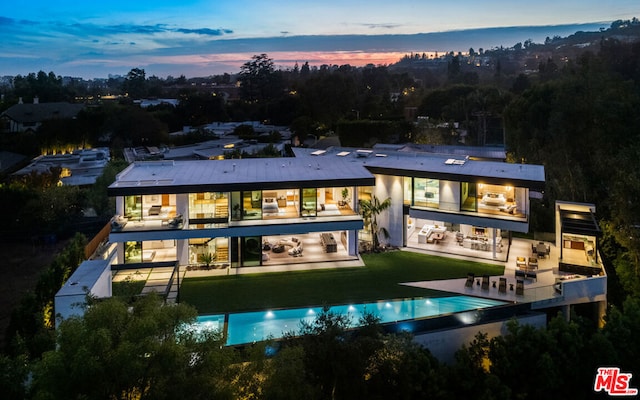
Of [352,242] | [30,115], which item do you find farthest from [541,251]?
[30,115]

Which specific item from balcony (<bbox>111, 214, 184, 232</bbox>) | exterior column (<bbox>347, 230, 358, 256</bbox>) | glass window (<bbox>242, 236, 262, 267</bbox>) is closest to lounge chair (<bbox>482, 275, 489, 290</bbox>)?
exterior column (<bbox>347, 230, 358, 256</bbox>)

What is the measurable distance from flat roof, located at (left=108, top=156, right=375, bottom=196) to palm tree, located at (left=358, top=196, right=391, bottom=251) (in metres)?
1.77

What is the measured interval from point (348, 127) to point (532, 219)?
87.7ft

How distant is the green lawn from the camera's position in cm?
1661

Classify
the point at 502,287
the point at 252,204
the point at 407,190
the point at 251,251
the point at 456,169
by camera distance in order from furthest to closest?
the point at 407,190
the point at 456,169
the point at 252,204
the point at 251,251
the point at 502,287

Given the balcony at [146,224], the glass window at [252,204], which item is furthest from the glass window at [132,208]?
the glass window at [252,204]

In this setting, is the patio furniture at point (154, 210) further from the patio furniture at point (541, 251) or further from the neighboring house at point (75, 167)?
the patio furniture at point (541, 251)

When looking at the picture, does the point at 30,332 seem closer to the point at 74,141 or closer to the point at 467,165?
the point at 467,165

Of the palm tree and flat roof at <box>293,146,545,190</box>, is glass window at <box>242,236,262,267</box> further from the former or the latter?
flat roof at <box>293,146,545,190</box>
